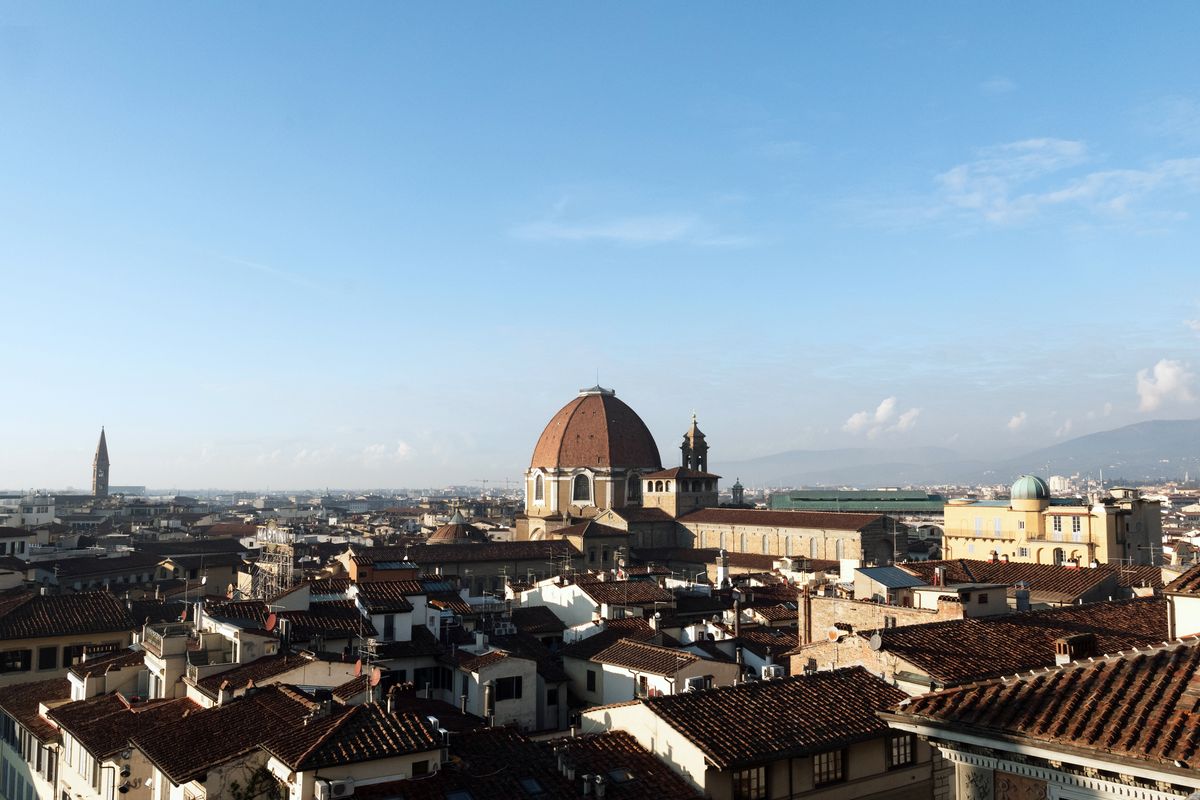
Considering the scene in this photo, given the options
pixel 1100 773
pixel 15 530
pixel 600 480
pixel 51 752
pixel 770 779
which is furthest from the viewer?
pixel 600 480

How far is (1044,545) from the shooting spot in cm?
5703

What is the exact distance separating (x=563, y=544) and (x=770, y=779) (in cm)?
6040

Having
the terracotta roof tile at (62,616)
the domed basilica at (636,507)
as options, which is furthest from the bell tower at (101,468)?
the terracotta roof tile at (62,616)

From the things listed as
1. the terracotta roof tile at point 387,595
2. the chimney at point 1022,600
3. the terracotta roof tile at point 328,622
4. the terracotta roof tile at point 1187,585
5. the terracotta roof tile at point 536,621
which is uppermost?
the terracotta roof tile at point 1187,585

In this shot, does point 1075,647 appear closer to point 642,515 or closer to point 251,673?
point 251,673

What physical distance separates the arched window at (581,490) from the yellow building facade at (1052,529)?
3661 centimetres

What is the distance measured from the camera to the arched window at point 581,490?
91750 mm

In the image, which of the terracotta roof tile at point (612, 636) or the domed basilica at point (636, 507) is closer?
the terracotta roof tile at point (612, 636)

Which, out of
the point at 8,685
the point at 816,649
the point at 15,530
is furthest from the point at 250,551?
the point at 816,649

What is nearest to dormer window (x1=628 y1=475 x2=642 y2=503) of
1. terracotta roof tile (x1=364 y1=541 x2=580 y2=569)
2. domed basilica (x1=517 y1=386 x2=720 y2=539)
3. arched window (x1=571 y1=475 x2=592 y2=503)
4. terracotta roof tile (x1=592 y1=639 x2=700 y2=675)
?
domed basilica (x1=517 y1=386 x2=720 y2=539)

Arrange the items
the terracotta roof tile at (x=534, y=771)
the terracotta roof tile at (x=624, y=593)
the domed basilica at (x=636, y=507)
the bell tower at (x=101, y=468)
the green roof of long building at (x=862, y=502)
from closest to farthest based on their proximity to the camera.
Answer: the terracotta roof tile at (x=534, y=771)
the terracotta roof tile at (x=624, y=593)
the domed basilica at (x=636, y=507)
the green roof of long building at (x=862, y=502)
the bell tower at (x=101, y=468)

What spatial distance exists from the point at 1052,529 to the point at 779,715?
1837 inches

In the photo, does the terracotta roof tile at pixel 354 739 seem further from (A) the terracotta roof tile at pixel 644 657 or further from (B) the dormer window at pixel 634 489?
(B) the dormer window at pixel 634 489

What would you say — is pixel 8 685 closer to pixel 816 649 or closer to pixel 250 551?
pixel 816 649
